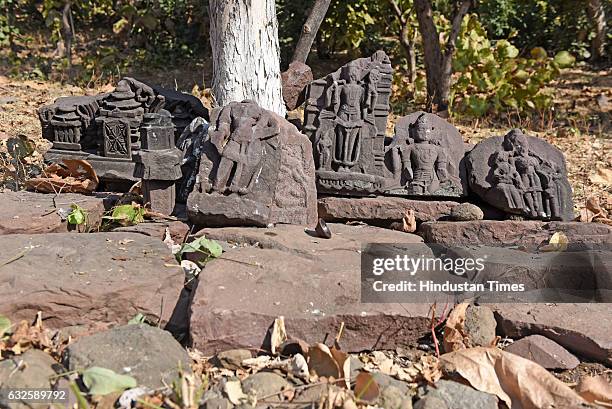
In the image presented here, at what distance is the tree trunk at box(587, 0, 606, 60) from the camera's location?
1228 centimetres

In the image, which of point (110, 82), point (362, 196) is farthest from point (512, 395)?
point (110, 82)

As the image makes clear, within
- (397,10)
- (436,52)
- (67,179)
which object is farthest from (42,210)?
(397,10)

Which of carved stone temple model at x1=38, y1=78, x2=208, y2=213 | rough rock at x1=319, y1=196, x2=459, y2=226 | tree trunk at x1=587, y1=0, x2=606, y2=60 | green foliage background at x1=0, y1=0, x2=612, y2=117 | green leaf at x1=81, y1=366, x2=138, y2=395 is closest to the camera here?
green leaf at x1=81, y1=366, x2=138, y2=395

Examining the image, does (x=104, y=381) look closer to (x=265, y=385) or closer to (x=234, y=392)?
(x=234, y=392)

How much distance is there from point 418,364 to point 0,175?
459 cm

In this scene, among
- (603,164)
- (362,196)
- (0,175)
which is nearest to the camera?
(362,196)

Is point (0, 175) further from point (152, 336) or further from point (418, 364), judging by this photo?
point (418, 364)

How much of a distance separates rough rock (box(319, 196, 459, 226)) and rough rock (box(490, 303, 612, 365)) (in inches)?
60.6

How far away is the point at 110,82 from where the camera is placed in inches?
406

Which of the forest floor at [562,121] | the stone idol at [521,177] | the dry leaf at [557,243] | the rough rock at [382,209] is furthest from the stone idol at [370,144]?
the forest floor at [562,121]

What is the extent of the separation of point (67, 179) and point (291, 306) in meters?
2.83

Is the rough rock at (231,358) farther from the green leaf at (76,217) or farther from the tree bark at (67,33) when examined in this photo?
the tree bark at (67,33)

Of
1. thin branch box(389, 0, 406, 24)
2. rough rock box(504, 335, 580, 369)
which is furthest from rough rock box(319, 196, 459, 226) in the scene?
thin branch box(389, 0, 406, 24)

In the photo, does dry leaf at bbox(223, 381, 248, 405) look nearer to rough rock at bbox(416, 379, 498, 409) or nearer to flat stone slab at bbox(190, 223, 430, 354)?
flat stone slab at bbox(190, 223, 430, 354)
